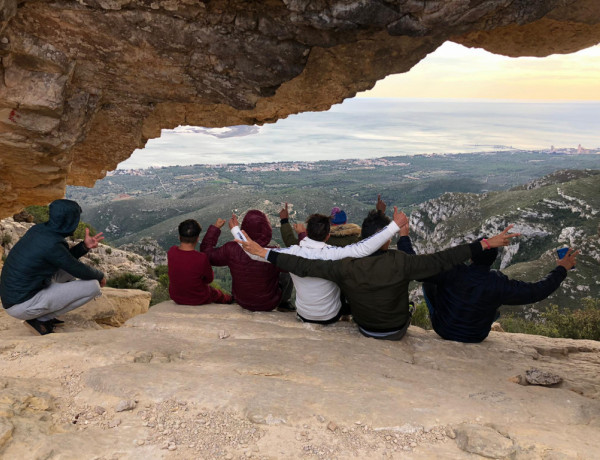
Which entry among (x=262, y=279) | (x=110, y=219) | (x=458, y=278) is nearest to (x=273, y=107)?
(x=262, y=279)

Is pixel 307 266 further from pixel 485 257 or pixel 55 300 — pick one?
pixel 55 300

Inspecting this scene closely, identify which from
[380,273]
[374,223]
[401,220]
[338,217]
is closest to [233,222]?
[338,217]

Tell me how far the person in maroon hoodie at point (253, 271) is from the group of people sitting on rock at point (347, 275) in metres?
0.03

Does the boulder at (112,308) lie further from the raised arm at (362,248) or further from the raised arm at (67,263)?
the raised arm at (362,248)

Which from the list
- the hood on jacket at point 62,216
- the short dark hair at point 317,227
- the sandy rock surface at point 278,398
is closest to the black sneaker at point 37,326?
the sandy rock surface at point 278,398

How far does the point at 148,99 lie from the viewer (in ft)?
31.2

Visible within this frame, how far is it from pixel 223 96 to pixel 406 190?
17540 centimetres

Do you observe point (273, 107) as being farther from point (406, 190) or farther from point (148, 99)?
point (406, 190)

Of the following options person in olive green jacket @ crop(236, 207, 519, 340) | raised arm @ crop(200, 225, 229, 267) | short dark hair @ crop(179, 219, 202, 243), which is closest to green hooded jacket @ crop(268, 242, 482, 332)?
person in olive green jacket @ crop(236, 207, 519, 340)

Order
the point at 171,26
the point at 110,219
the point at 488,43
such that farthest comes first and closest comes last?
the point at 110,219
the point at 488,43
the point at 171,26

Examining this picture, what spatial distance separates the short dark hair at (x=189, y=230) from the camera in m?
7.43

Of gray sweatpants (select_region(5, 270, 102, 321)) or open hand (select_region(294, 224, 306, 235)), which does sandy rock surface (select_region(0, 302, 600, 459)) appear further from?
open hand (select_region(294, 224, 306, 235))

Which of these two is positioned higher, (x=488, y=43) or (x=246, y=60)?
(x=488, y=43)

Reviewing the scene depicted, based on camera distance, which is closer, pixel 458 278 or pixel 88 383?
pixel 88 383
